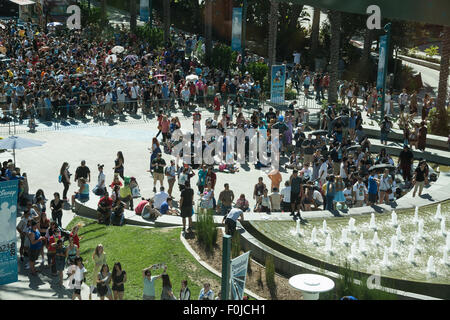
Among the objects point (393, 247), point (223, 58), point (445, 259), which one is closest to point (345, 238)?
point (393, 247)

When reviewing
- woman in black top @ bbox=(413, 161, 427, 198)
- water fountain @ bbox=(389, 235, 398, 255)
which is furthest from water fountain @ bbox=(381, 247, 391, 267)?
woman in black top @ bbox=(413, 161, 427, 198)

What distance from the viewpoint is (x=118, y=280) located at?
14.8 meters

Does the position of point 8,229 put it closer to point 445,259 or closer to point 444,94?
point 445,259

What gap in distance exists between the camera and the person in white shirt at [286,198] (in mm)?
20281

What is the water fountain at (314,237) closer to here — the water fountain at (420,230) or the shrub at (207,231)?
the shrub at (207,231)

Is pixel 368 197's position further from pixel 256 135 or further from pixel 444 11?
pixel 444 11

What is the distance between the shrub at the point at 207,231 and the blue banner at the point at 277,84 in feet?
55.2

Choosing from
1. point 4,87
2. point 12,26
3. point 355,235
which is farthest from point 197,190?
point 12,26

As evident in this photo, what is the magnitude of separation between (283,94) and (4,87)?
1304 centimetres

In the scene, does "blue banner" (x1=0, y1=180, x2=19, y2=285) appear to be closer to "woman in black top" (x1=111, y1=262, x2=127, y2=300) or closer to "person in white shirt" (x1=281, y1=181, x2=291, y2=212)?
"woman in black top" (x1=111, y1=262, x2=127, y2=300)

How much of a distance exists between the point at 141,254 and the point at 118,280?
8.55ft

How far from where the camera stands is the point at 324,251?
17484 mm

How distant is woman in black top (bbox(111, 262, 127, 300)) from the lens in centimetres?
1477

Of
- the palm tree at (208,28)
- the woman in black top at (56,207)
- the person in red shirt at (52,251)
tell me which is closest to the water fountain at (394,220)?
the person in red shirt at (52,251)
